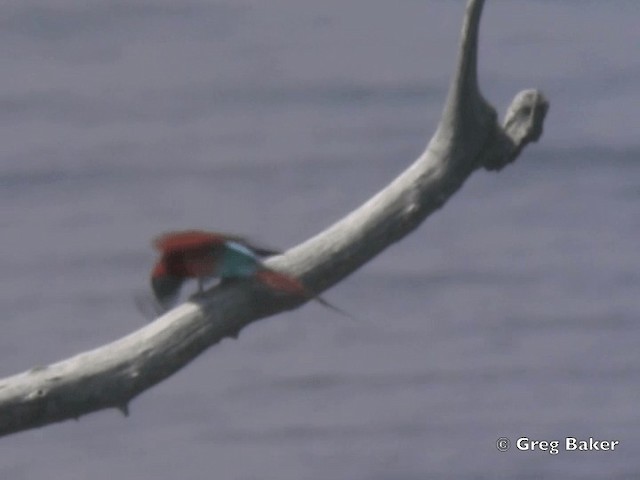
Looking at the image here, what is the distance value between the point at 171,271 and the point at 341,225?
9.6 inches

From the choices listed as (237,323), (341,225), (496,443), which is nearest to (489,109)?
(341,225)

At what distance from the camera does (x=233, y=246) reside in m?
2.09

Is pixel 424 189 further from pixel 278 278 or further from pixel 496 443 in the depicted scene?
pixel 496 443

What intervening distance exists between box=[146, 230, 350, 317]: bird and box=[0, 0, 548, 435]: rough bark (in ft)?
0.05
